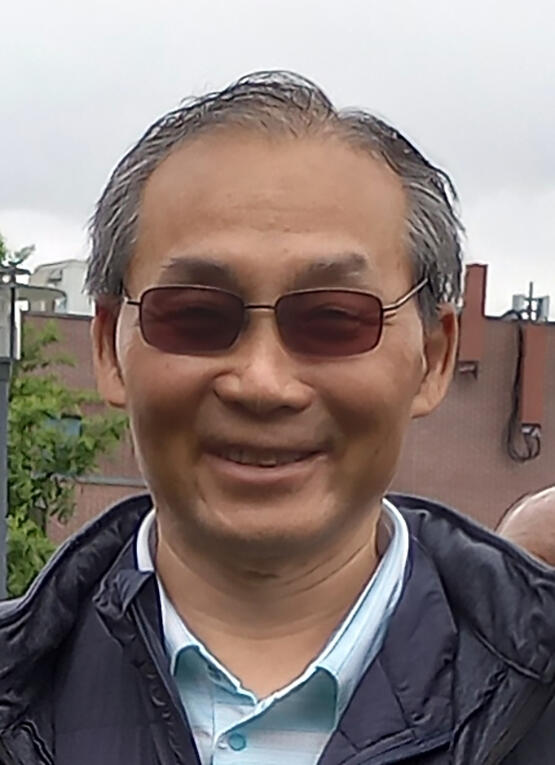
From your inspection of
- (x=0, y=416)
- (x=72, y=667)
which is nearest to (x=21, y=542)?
(x=0, y=416)

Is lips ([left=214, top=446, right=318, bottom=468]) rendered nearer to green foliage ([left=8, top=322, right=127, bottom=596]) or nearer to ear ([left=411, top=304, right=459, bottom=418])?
ear ([left=411, top=304, right=459, bottom=418])

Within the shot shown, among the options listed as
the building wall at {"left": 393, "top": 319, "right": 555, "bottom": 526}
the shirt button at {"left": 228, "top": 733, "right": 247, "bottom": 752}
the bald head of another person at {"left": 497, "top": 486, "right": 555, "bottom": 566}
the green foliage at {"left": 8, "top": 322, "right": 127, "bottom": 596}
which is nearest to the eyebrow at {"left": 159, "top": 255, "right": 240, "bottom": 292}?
the shirt button at {"left": 228, "top": 733, "right": 247, "bottom": 752}

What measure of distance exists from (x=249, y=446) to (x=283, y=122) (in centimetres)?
38

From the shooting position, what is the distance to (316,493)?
1.58m

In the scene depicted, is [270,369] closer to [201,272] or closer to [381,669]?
[201,272]

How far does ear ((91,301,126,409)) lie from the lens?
5.52 ft

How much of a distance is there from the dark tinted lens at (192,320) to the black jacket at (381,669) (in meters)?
0.33

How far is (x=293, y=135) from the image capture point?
1.63m

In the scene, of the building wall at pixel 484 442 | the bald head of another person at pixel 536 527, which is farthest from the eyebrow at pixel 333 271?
the building wall at pixel 484 442

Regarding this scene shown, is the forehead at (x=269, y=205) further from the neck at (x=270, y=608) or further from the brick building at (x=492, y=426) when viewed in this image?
the brick building at (x=492, y=426)

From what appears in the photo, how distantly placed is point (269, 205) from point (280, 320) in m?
0.13

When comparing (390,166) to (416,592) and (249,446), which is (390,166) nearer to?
(249,446)

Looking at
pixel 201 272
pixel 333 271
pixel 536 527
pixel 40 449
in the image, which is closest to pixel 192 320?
pixel 201 272

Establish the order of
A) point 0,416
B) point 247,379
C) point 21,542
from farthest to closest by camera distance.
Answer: point 21,542 → point 0,416 → point 247,379
